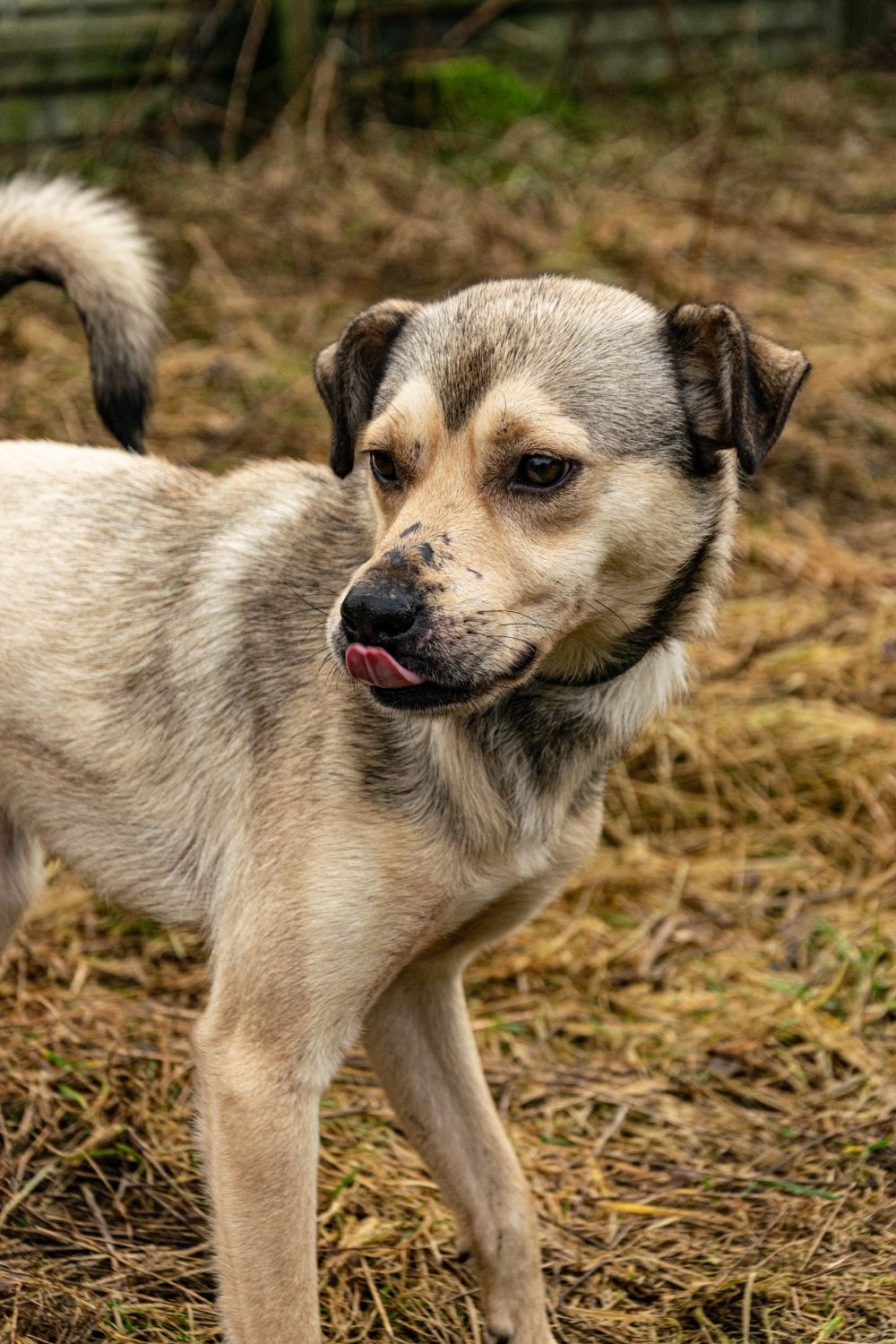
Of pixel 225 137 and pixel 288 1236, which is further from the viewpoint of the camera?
pixel 225 137

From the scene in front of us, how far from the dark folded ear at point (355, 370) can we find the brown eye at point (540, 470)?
0.57m

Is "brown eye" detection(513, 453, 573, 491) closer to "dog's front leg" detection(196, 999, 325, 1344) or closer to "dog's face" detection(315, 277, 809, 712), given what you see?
"dog's face" detection(315, 277, 809, 712)

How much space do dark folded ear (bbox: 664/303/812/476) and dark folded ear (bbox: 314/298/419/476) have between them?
615 millimetres

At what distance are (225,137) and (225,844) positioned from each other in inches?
282

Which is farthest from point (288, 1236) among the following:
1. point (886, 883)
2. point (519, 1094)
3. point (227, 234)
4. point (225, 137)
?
point (225, 137)

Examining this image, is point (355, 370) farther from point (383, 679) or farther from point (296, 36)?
point (296, 36)

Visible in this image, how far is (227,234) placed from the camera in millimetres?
8633

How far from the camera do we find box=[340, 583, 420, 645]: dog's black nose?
2.70 meters

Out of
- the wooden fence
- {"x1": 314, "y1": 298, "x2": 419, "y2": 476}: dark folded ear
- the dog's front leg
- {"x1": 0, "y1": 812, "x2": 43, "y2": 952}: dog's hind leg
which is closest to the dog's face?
{"x1": 314, "y1": 298, "x2": 419, "y2": 476}: dark folded ear

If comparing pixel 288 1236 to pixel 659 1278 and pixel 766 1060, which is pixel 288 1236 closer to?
pixel 659 1278

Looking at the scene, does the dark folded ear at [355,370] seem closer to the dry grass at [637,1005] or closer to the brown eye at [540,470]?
the brown eye at [540,470]

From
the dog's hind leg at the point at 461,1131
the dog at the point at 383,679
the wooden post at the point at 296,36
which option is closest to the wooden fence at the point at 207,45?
the wooden post at the point at 296,36

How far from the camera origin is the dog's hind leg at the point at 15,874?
3822 millimetres

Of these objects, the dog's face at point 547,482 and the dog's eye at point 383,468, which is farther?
the dog's eye at point 383,468
